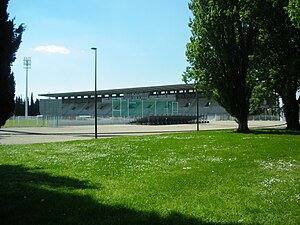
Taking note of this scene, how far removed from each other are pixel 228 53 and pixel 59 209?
2551cm

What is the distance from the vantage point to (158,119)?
7012 centimetres

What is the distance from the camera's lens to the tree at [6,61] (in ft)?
22.5

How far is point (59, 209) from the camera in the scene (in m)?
6.25

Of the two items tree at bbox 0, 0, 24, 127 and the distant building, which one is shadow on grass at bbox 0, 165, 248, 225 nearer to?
tree at bbox 0, 0, 24, 127

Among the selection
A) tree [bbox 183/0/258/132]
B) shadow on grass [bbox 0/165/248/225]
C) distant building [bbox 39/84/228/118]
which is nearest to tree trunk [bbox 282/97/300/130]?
tree [bbox 183/0/258/132]

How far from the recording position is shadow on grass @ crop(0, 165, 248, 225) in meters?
5.55

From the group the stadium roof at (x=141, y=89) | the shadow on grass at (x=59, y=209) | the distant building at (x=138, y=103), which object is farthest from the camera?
the stadium roof at (x=141, y=89)

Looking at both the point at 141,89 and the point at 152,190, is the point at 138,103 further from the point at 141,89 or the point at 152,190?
the point at 152,190

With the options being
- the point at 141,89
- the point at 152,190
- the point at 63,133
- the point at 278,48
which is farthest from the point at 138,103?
the point at 152,190

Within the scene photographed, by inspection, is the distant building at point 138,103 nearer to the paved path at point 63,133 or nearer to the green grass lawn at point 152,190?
the paved path at point 63,133

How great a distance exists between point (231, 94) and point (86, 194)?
2463cm

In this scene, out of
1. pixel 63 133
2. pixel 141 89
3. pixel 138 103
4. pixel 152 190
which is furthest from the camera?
pixel 141 89

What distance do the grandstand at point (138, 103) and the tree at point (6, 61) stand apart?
5109 centimetres

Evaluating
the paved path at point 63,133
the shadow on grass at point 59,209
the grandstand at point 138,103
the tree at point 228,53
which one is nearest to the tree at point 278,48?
the tree at point 228,53
